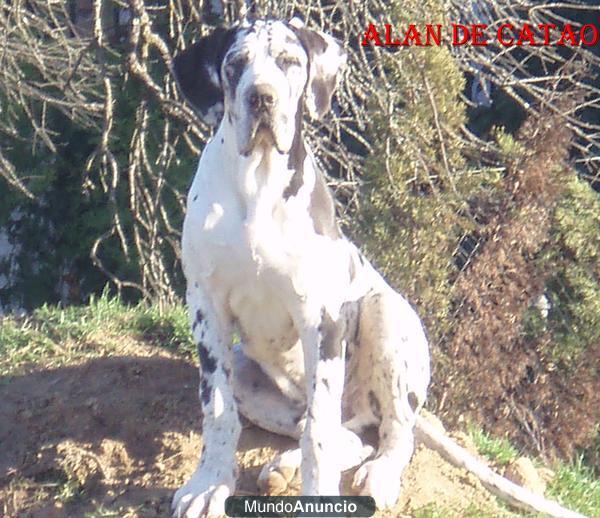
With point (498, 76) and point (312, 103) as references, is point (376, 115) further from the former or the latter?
point (312, 103)

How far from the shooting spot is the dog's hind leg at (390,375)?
5.16m

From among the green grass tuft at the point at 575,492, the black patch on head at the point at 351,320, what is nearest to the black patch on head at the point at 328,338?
the black patch on head at the point at 351,320

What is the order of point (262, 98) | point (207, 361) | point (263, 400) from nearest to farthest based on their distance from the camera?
point (262, 98) → point (207, 361) → point (263, 400)

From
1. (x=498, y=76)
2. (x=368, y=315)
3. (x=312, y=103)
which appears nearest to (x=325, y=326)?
(x=368, y=315)

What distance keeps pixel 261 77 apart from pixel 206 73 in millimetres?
377

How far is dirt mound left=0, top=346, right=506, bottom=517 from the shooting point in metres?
5.22

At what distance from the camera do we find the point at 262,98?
4.44 meters

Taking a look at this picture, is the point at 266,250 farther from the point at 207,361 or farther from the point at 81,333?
the point at 81,333

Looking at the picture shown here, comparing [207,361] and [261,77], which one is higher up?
[261,77]

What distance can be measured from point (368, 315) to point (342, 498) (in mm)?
751

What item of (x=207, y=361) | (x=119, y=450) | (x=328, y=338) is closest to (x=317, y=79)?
(x=328, y=338)

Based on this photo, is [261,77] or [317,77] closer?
[261,77]

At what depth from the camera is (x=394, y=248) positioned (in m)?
7.36

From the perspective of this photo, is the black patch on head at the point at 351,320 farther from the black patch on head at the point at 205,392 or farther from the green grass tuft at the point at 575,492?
the green grass tuft at the point at 575,492
